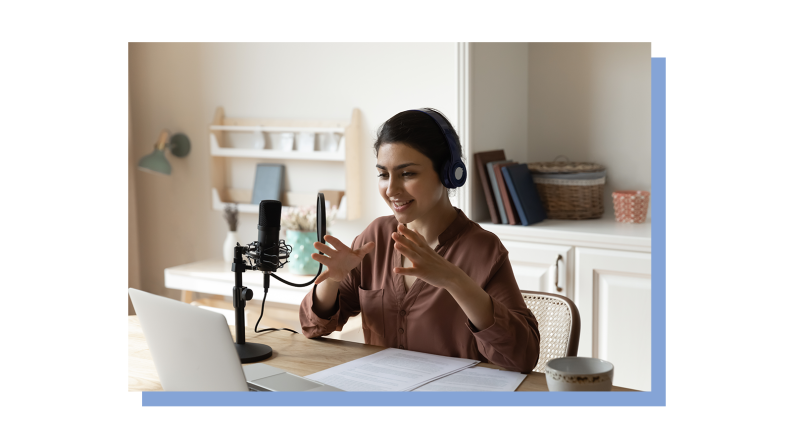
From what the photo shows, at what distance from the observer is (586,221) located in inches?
106

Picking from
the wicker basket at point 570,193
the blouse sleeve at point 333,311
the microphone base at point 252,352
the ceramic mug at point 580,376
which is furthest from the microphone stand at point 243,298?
the wicker basket at point 570,193

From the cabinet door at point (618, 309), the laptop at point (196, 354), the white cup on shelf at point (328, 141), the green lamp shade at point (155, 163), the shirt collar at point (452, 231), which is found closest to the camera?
the laptop at point (196, 354)

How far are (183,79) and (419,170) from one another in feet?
7.95

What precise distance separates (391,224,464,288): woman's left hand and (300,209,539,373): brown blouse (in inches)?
5.6

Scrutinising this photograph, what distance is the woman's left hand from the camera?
117cm

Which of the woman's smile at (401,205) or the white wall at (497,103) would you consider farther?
the white wall at (497,103)

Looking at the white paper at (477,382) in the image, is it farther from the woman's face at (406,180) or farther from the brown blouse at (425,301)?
the woman's face at (406,180)

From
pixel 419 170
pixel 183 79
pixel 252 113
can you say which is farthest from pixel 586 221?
pixel 183 79

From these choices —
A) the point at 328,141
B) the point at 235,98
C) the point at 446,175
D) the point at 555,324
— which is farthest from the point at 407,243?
the point at 235,98

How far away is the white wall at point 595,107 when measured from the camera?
277cm

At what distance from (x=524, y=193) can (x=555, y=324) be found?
103 cm

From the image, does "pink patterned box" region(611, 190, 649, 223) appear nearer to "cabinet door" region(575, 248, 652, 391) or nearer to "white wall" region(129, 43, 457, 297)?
"cabinet door" region(575, 248, 652, 391)

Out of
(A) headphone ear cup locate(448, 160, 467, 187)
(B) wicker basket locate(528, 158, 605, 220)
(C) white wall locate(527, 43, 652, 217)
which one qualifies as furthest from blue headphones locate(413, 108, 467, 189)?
(C) white wall locate(527, 43, 652, 217)
